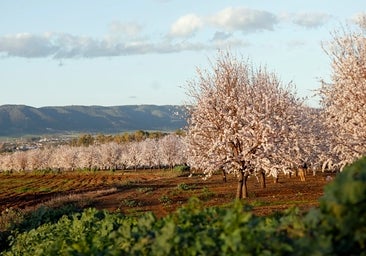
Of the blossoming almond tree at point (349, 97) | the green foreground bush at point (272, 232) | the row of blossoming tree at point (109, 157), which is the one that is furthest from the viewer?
the row of blossoming tree at point (109, 157)

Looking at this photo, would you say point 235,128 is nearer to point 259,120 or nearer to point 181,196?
point 259,120

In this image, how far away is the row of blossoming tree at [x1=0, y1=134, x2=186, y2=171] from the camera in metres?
120

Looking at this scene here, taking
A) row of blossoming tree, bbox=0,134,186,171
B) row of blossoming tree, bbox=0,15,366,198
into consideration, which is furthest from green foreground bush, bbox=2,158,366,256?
row of blossoming tree, bbox=0,134,186,171

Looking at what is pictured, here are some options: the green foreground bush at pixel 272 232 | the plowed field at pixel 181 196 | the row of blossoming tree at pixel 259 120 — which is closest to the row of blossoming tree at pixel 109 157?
the plowed field at pixel 181 196

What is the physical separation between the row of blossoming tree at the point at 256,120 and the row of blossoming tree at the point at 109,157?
78.7 m

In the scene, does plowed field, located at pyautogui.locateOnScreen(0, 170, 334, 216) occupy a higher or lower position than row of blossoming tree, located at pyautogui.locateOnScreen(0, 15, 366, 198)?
lower

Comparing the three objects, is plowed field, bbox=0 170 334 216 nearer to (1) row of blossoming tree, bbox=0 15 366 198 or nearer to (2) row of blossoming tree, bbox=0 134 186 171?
(1) row of blossoming tree, bbox=0 15 366 198

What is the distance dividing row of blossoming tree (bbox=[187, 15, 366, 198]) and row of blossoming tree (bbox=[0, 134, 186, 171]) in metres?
78.7

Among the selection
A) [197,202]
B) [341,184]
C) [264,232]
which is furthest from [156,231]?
[341,184]

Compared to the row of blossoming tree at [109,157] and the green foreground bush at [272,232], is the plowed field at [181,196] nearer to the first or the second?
the green foreground bush at [272,232]

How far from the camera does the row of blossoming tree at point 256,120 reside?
25.2 meters

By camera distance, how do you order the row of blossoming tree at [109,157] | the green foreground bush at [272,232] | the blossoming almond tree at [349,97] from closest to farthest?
the green foreground bush at [272,232] → the blossoming almond tree at [349,97] → the row of blossoming tree at [109,157]

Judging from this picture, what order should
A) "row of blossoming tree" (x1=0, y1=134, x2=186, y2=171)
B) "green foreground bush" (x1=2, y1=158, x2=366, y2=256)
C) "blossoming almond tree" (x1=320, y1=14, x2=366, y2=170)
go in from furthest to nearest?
"row of blossoming tree" (x1=0, y1=134, x2=186, y2=171), "blossoming almond tree" (x1=320, y1=14, x2=366, y2=170), "green foreground bush" (x1=2, y1=158, x2=366, y2=256)

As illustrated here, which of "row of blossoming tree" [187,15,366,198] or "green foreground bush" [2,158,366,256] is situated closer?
"green foreground bush" [2,158,366,256]
